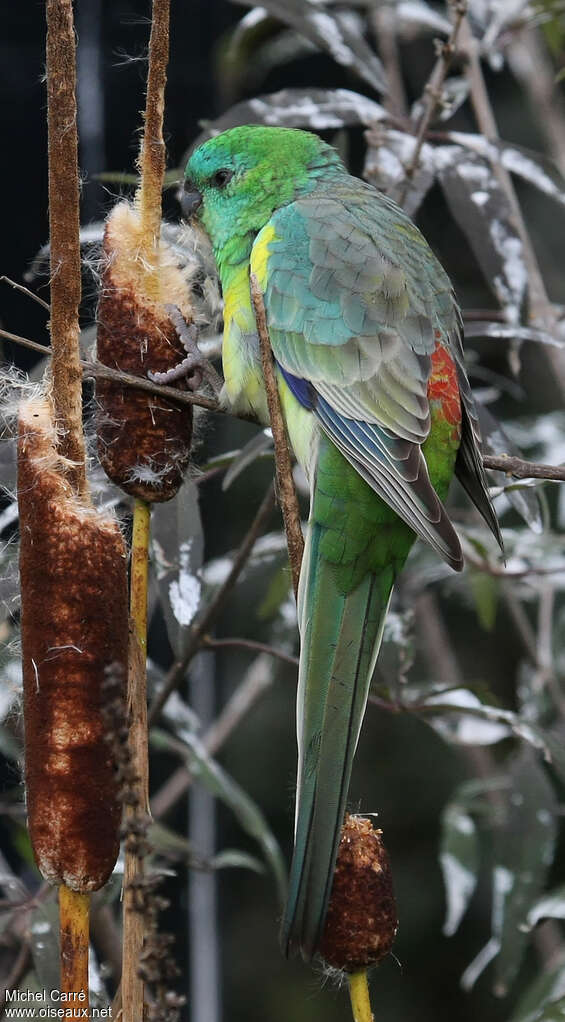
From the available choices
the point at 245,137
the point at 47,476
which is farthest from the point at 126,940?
the point at 245,137

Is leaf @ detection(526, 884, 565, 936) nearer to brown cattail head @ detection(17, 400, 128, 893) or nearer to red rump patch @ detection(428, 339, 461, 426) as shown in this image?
red rump patch @ detection(428, 339, 461, 426)

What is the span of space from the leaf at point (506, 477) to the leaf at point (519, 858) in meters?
0.50

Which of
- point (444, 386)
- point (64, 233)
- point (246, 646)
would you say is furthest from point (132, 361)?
point (246, 646)

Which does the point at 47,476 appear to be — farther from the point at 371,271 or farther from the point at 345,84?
the point at 345,84

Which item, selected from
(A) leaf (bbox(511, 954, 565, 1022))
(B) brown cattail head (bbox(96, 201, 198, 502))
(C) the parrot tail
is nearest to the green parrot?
(C) the parrot tail

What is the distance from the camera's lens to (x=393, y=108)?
71.8 inches

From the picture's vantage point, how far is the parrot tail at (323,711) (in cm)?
84

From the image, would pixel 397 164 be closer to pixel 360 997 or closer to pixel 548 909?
pixel 548 909

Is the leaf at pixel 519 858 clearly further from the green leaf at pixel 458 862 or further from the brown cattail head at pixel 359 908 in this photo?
the brown cattail head at pixel 359 908

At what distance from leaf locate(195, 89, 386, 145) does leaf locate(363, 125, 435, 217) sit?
0.04m

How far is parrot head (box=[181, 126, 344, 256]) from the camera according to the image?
164 cm

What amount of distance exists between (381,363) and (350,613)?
13.9 inches

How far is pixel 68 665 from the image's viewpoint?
2.53 feet

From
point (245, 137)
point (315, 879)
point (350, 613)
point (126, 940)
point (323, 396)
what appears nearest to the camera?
point (126, 940)
